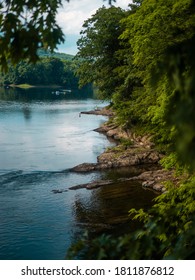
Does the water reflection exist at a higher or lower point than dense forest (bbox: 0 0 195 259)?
lower

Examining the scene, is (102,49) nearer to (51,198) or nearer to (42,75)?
(51,198)

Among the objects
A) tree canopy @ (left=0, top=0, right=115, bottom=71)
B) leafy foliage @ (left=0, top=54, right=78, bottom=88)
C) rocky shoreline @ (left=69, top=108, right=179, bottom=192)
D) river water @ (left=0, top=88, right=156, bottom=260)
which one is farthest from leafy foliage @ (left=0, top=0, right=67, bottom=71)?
leafy foliage @ (left=0, top=54, right=78, bottom=88)

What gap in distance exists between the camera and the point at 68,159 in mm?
40625

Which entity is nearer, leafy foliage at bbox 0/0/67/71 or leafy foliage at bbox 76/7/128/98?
leafy foliage at bbox 0/0/67/71

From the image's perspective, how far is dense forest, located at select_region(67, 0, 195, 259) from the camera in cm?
364

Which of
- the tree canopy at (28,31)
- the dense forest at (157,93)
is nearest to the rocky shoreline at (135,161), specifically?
the dense forest at (157,93)

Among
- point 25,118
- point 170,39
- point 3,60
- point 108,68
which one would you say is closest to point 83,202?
point 170,39

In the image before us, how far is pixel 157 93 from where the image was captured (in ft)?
69.6

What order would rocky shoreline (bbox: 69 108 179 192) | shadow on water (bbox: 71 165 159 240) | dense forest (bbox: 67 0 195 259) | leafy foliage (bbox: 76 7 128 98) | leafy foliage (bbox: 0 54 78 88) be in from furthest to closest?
leafy foliage (bbox: 0 54 78 88), leafy foliage (bbox: 76 7 128 98), rocky shoreline (bbox: 69 108 179 192), shadow on water (bbox: 71 165 159 240), dense forest (bbox: 67 0 195 259)

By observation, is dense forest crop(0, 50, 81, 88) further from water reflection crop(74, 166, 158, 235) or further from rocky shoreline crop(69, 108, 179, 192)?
water reflection crop(74, 166, 158, 235)

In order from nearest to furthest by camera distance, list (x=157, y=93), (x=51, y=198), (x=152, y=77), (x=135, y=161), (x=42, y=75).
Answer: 1. (x=152, y=77)
2. (x=157, y=93)
3. (x=51, y=198)
4. (x=135, y=161)
5. (x=42, y=75)

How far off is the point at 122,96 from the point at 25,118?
37996mm

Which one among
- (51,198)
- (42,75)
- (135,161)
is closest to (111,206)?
(51,198)

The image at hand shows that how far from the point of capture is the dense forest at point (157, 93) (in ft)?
12.0
